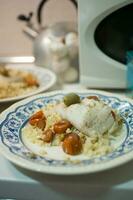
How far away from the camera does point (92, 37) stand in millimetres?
775

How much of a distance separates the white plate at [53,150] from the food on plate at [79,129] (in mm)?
17

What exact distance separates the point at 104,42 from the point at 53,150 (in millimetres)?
Answer: 335

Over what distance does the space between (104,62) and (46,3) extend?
410mm

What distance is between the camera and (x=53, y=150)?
Result: 0.56 meters

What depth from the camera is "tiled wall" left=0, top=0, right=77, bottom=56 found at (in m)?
1.09

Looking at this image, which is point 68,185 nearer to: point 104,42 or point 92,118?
point 92,118

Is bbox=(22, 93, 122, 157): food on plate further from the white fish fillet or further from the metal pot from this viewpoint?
the metal pot

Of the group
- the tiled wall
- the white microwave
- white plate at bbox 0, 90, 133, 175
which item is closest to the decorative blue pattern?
white plate at bbox 0, 90, 133, 175

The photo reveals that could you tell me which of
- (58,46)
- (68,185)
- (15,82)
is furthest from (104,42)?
(68,185)

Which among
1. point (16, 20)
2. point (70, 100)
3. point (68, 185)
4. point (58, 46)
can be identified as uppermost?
point (16, 20)

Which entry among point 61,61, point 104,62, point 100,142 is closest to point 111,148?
point 100,142

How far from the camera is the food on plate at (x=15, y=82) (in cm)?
82

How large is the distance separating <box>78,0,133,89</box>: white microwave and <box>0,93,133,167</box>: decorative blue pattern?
0.10 meters

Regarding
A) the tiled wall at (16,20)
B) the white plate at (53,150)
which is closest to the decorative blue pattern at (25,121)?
the white plate at (53,150)
